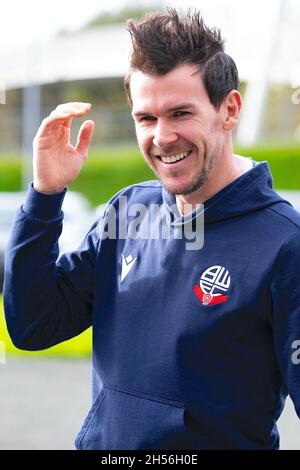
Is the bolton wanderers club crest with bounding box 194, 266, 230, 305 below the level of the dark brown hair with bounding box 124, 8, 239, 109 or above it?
below

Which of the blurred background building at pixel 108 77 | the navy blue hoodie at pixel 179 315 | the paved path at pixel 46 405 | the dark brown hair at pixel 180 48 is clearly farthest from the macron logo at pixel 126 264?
the blurred background building at pixel 108 77

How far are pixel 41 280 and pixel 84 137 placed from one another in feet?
1.30

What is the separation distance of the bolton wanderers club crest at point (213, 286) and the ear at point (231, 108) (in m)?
0.37

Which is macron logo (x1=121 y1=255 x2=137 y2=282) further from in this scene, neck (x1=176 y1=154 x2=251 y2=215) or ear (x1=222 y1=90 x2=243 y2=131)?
ear (x1=222 y1=90 x2=243 y2=131)

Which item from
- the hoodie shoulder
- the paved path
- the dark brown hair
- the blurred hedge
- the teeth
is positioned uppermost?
the blurred hedge

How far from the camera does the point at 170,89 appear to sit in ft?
6.49

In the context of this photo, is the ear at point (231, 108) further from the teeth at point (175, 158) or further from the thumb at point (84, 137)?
the thumb at point (84, 137)

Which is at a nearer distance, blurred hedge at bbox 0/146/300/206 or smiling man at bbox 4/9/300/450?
smiling man at bbox 4/9/300/450

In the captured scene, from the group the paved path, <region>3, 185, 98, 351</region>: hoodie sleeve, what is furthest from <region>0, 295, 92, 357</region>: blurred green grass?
<region>3, 185, 98, 351</region>: hoodie sleeve

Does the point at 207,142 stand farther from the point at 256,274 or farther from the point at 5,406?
the point at 5,406

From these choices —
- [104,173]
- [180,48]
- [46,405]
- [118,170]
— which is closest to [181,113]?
[180,48]

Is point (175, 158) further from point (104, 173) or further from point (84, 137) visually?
point (104, 173)

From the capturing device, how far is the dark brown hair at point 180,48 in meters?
1.99

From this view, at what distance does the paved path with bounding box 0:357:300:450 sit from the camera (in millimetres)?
5340
